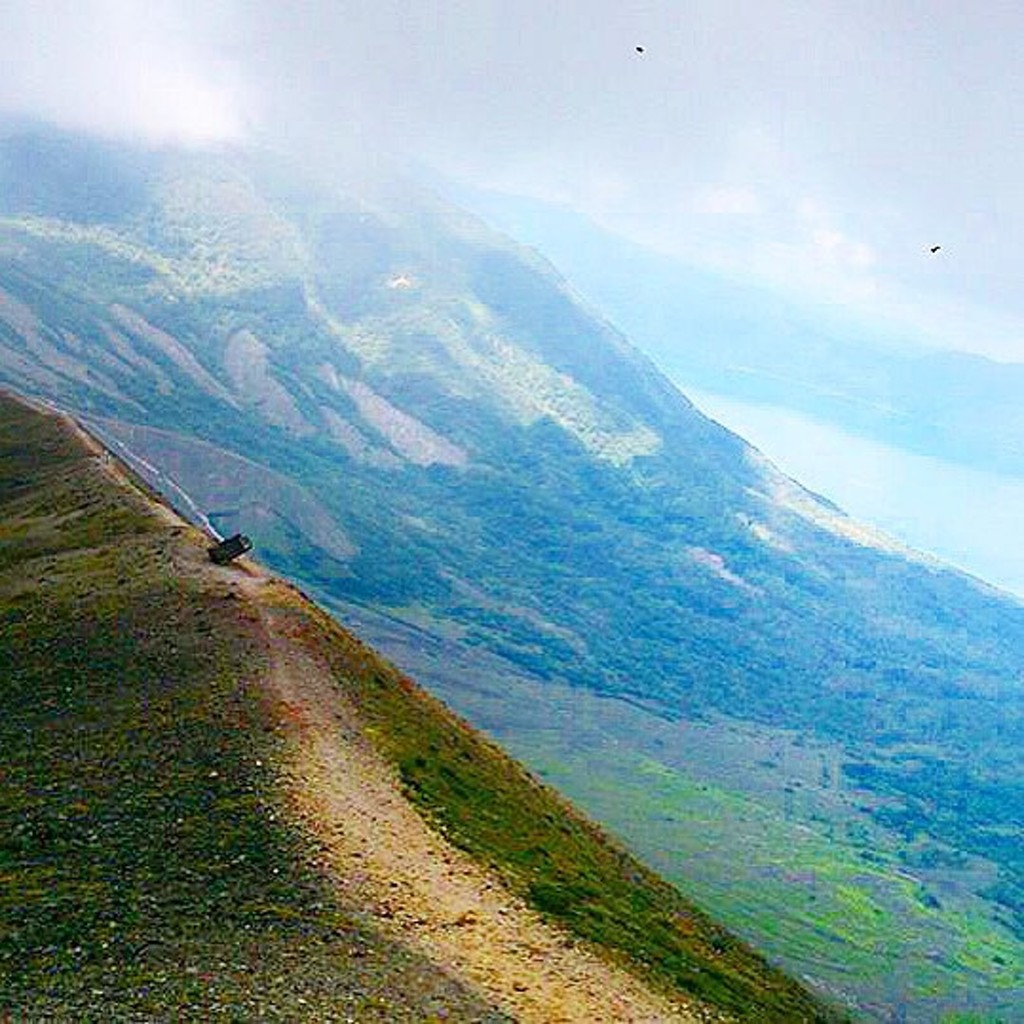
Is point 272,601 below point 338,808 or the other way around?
the other way around

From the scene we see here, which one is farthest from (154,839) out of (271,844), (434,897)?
(434,897)

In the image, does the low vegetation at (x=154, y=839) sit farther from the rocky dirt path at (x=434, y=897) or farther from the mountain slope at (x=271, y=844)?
the rocky dirt path at (x=434, y=897)

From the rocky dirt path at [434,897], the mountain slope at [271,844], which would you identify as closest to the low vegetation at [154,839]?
the mountain slope at [271,844]

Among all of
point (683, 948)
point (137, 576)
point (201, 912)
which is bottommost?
point (683, 948)

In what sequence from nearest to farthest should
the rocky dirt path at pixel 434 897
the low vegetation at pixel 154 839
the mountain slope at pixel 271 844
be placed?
1. the low vegetation at pixel 154 839
2. the mountain slope at pixel 271 844
3. the rocky dirt path at pixel 434 897

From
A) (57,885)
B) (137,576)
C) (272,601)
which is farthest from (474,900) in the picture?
(137,576)

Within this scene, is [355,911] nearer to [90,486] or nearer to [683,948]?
[683,948]

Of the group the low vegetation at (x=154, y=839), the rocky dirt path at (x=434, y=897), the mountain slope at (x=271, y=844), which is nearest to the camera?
the low vegetation at (x=154, y=839)
